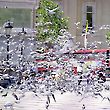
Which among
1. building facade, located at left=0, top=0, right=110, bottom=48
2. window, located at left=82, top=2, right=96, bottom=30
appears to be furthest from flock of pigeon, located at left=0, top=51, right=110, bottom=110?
window, located at left=82, top=2, right=96, bottom=30

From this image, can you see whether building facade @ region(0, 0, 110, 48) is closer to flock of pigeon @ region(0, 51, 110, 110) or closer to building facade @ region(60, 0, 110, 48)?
building facade @ region(60, 0, 110, 48)

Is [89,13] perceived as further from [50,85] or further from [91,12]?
[50,85]

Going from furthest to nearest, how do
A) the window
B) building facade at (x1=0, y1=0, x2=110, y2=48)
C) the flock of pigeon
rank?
the window
building facade at (x1=0, y1=0, x2=110, y2=48)
the flock of pigeon

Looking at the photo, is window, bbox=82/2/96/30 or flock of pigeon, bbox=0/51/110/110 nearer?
flock of pigeon, bbox=0/51/110/110

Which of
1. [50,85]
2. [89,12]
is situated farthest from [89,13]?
[50,85]

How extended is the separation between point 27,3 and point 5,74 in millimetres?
A: 7174

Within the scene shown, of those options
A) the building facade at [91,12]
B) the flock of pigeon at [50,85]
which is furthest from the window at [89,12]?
the flock of pigeon at [50,85]

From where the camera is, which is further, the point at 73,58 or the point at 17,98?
the point at 73,58

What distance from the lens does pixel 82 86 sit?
14.9 feet

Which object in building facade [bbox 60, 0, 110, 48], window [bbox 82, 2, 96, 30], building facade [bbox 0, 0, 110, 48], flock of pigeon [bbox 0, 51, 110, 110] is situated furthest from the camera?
window [bbox 82, 2, 96, 30]

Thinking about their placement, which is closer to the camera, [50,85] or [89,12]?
[50,85]

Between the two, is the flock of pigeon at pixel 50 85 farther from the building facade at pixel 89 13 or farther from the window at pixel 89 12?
the window at pixel 89 12

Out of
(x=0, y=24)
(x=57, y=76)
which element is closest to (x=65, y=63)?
(x=57, y=76)

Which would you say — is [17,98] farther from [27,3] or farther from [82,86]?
[27,3]
